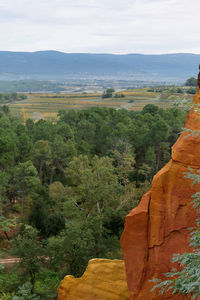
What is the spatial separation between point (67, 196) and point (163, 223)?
15491mm

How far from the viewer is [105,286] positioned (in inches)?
593

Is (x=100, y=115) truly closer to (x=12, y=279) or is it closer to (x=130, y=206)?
(x=130, y=206)

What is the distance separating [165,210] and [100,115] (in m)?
41.4

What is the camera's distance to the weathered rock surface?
1489cm

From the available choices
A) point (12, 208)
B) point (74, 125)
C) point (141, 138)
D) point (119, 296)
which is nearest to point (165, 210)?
point (119, 296)

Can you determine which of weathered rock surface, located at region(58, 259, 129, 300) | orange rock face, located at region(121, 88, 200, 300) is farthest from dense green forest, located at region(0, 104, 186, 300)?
orange rock face, located at region(121, 88, 200, 300)

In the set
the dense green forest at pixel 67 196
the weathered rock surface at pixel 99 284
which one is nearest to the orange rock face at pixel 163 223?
the weathered rock surface at pixel 99 284

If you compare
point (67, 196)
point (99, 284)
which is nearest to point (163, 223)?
point (99, 284)

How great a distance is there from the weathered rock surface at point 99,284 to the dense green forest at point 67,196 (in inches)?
93.4

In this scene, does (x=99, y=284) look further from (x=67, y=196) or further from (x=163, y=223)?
(x=67, y=196)

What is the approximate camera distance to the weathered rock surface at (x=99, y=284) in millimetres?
14891

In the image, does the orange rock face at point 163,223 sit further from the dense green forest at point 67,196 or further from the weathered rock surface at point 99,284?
the dense green forest at point 67,196

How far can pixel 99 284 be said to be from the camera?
1516 centimetres

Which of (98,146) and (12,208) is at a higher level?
(98,146)
